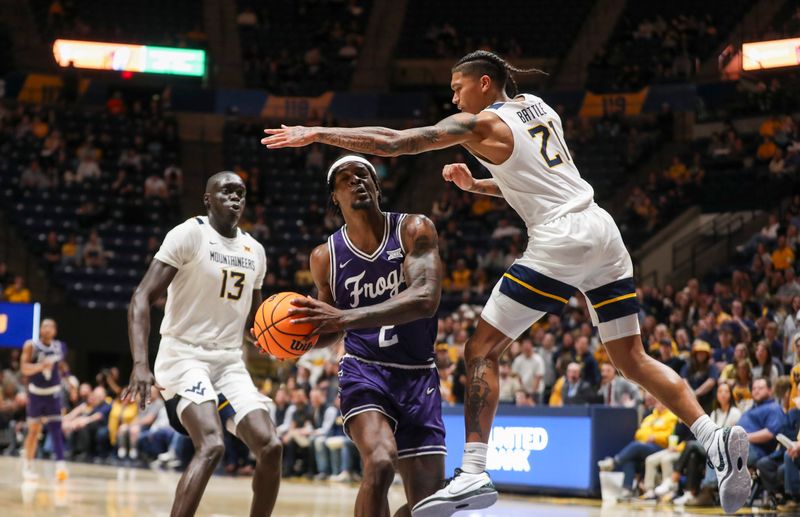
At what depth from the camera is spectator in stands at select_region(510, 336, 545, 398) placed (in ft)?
49.5

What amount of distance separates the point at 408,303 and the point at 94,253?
18602 mm

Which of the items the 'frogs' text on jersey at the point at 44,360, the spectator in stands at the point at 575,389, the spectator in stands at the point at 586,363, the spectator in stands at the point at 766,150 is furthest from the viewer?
the spectator in stands at the point at 766,150

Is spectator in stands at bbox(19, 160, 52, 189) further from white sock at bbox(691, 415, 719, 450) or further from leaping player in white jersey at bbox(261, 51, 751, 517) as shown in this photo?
white sock at bbox(691, 415, 719, 450)

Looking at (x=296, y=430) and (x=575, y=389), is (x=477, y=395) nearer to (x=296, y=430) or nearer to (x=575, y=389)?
(x=575, y=389)

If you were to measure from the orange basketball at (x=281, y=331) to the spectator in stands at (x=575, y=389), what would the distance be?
868 cm

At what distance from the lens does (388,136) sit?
526 centimetres

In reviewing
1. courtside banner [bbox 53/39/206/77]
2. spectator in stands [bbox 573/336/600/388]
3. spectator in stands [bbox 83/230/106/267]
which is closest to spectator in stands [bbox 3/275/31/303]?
spectator in stands [bbox 83/230/106/267]

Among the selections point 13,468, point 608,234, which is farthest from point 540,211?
point 13,468

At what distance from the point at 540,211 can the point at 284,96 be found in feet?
75.8

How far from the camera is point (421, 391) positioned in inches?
224

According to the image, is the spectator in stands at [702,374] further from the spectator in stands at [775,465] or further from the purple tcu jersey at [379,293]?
the purple tcu jersey at [379,293]

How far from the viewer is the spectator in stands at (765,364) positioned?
12.0 m

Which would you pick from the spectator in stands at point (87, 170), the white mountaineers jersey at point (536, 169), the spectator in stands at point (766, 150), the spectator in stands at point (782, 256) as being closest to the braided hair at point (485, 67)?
the white mountaineers jersey at point (536, 169)

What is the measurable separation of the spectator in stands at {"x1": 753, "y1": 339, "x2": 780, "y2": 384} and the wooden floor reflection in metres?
1.75
